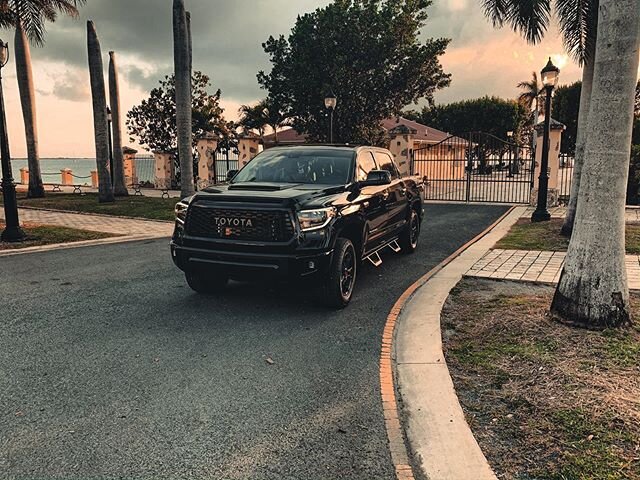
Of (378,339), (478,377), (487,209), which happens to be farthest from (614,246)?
(487,209)

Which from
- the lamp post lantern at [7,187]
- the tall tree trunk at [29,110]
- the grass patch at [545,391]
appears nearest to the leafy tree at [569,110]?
the tall tree trunk at [29,110]

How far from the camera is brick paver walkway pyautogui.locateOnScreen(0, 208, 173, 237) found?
12532mm

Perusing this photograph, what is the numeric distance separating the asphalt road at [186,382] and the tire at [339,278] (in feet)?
0.51

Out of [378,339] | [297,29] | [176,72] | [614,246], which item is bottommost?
[378,339]

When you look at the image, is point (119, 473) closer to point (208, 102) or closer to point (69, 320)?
point (69, 320)

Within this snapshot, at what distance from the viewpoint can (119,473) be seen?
2748mm

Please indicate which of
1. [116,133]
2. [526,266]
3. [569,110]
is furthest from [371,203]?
[569,110]

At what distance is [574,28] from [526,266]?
5.75 metres

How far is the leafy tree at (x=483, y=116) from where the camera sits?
172 feet

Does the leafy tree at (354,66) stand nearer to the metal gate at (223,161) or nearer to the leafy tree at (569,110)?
the metal gate at (223,161)

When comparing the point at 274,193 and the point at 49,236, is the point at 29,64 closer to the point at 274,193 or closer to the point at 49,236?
the point at 49,236

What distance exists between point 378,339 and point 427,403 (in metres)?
1.39

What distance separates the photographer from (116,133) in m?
22.8

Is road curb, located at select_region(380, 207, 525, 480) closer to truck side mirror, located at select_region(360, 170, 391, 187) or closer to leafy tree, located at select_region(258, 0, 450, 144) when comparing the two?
truck side mirror, located at select_region(360, 170, 391, 187)
